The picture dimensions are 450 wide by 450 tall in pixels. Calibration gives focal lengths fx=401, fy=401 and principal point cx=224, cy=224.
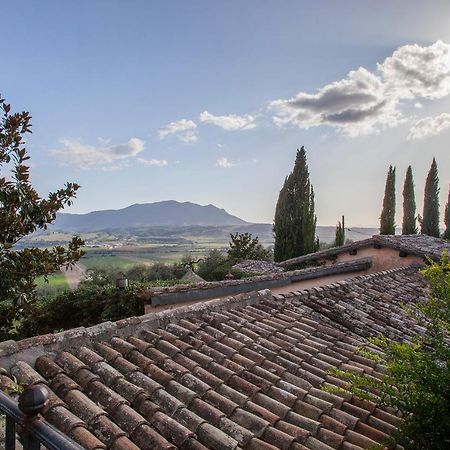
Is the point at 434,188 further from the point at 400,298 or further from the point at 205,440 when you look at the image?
the point at 205,440

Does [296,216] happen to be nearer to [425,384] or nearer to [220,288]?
[220,288]

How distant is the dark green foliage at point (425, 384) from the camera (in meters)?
3.20

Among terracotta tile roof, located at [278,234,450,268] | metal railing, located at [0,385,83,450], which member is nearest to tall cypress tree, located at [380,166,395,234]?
terracotta tile roof, located at [278,234,450,268]

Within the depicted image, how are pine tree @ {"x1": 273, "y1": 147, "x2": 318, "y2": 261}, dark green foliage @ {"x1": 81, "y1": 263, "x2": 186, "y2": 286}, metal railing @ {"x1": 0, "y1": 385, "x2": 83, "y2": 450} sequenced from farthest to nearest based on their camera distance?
1. pine tree @ {"x1": 273, "y1": 147, "x2": 318, "y2": 261}
2. dark green foliage @ {"x1": 81, "y1": 263, "x2": 186, "y2": 286}
3. metal railing @ {"x1": 0, "y1": 385, "x2": 83, "y2": 450}

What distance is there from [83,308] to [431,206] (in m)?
38.3

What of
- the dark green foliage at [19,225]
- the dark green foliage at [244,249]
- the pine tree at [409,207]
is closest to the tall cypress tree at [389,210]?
the pine tree at [409,207]

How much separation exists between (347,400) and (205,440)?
6.10ft

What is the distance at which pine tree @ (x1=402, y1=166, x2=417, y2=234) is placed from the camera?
41531mm

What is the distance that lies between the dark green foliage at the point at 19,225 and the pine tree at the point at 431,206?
4186cm

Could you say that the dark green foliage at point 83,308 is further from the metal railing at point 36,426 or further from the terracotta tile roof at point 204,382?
the metal railing at point 36,426

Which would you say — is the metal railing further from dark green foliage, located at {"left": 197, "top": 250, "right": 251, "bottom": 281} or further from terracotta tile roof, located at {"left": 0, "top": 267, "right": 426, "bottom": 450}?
dark green foliage, located at {"left": 197, "top": 250, "right": 251, "bottom": 281}

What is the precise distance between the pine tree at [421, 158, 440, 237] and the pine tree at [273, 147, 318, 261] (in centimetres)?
1504

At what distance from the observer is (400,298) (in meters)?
9.16

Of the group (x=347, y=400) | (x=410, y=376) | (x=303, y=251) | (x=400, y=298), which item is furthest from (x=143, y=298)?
(x=303, y=251)
